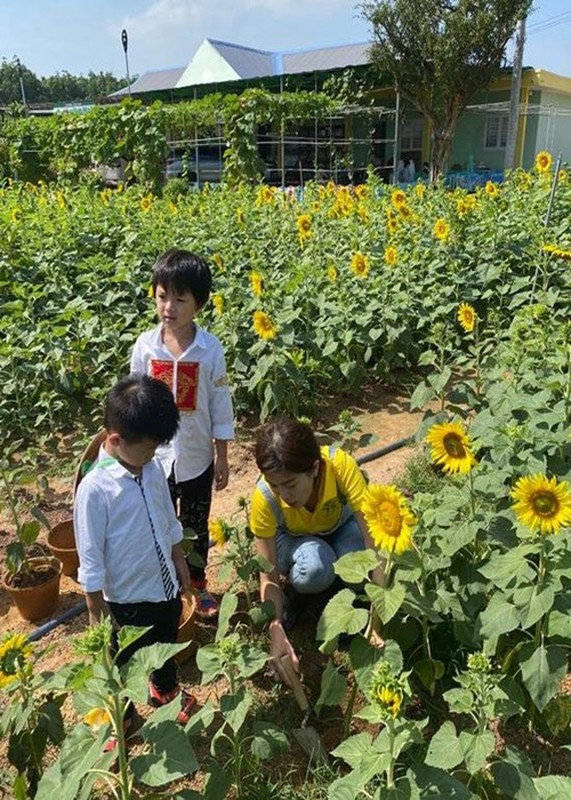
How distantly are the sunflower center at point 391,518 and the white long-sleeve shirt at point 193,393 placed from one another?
1.06 metres

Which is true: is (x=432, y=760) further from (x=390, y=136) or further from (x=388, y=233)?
(x=390, y=136)

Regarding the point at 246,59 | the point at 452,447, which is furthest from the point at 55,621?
the point at 246,59

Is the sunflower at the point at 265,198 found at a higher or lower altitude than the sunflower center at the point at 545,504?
higher

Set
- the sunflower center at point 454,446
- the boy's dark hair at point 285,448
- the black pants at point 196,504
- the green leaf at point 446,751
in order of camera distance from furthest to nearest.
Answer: the black pants at point 196,504 < the boy's dark hair at point 285,448 < the sunflower center at point 454,446 < the green leaf at point 446,751

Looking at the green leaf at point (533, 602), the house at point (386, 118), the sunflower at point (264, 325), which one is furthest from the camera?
the house at point (386, 118)

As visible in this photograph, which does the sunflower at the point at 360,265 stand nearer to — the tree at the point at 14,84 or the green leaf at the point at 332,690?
the green leaf at the point at 332,690

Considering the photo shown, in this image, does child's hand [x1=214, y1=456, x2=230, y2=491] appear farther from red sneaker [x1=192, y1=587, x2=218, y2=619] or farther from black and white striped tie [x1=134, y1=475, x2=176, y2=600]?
black and white striped tie [x1=134, y1=475, x2=176, y2=600]

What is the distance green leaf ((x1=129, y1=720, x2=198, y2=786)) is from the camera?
1.41 meters

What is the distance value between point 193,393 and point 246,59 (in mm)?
26935

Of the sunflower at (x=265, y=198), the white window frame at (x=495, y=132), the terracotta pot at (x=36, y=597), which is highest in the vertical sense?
the white window frame at (x=495, y=132)

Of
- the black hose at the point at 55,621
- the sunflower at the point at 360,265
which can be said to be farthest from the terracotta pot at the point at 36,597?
the sunflower at the point at 360,265

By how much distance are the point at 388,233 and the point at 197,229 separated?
1820 millimetres

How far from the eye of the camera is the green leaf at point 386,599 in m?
1.72

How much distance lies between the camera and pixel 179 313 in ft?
8.36
